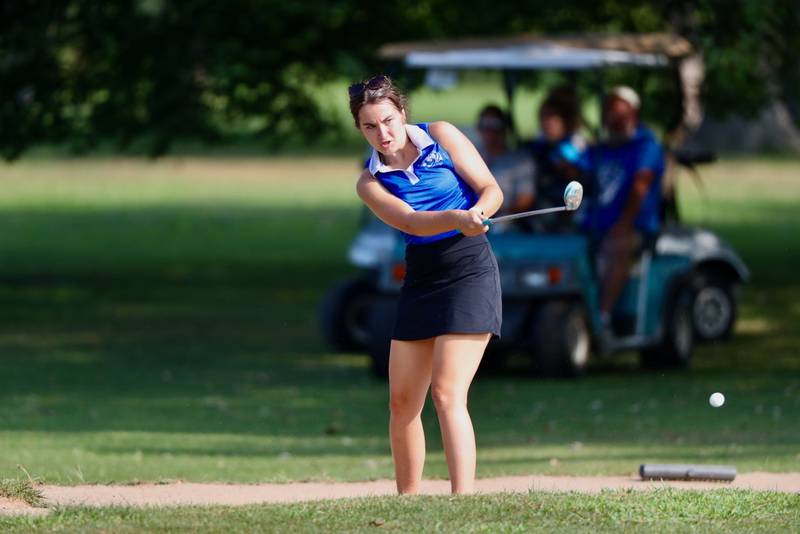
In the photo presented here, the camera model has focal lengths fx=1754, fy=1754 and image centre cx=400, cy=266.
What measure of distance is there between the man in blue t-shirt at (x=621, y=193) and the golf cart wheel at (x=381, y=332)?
1558 millimetres

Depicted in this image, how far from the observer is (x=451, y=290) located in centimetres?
655

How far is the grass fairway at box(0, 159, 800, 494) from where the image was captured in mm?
9289

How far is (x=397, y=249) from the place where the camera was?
12.9 metres

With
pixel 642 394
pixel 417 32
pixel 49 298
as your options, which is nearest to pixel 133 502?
pixel 642 394

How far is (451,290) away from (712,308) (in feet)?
26.7

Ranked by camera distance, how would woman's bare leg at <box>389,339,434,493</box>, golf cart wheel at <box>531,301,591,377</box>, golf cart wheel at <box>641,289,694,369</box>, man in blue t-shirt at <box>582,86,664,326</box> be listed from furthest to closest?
golf cart wheel at <box>641,289,694,369</box>, man in blue t-shirt at <box>582,86,664,326</box>, golf cart wheel at <box>531,301,591,377</box>, woman's bare leg at <box>389,339,434,493</box>

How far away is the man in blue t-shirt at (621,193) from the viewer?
12617 mm

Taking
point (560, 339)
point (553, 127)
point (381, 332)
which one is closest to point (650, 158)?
point (553, 127)

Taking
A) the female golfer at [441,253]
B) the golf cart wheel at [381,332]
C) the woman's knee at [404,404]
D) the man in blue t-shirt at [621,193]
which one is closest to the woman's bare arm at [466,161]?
the female golfer at [441,253]

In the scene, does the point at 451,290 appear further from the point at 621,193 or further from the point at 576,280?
the point at 621,193

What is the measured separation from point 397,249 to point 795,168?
29.5m

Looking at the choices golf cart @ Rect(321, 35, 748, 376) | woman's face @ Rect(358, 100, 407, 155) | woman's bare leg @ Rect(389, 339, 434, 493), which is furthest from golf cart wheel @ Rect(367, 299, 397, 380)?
woman's face @ Rect(358, 100, 407, 155)

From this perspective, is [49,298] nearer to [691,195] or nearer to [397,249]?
[397,249]

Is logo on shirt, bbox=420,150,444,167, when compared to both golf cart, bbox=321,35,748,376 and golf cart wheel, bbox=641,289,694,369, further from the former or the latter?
golf cart wheel, bbox=641,289,694,369
